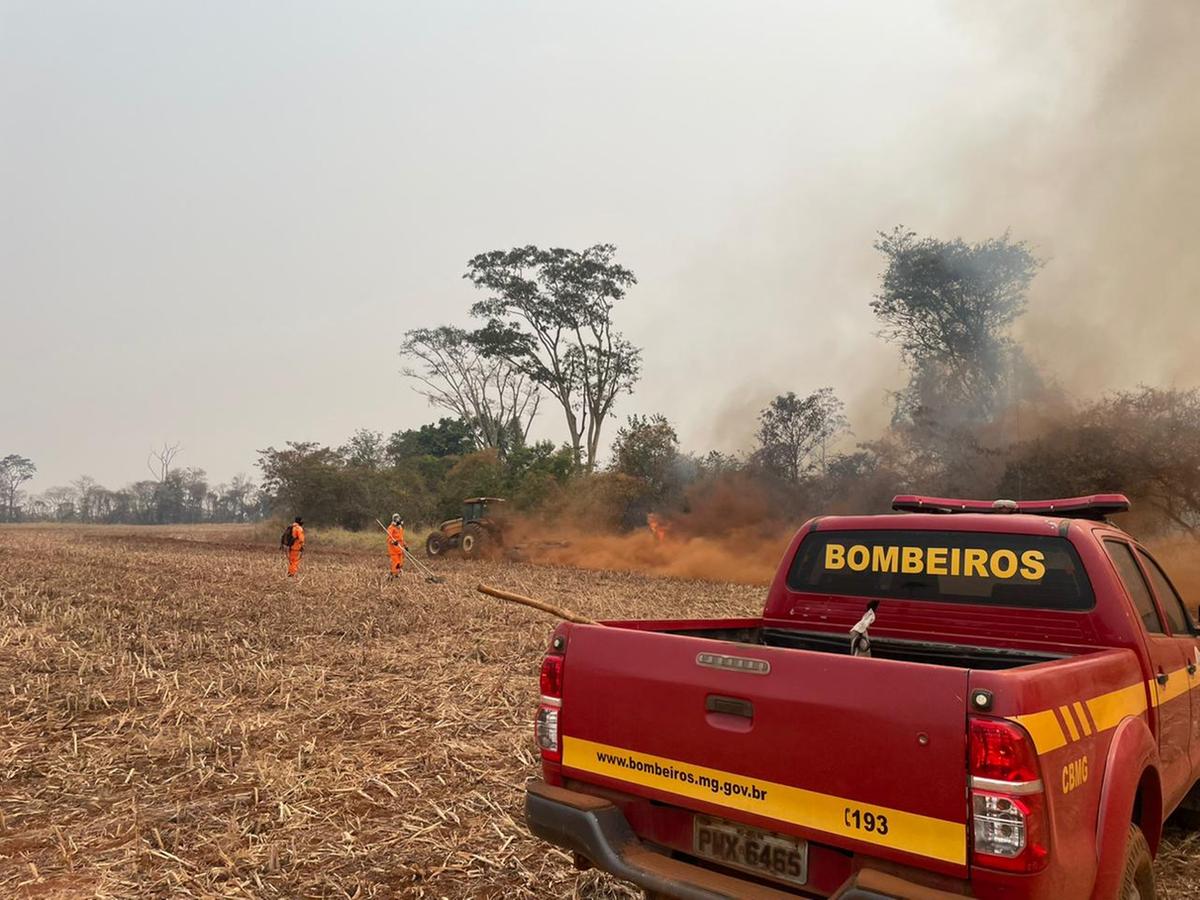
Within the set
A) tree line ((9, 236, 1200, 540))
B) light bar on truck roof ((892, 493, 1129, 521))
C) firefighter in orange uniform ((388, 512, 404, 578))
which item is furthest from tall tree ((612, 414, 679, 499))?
light bar on truck roof ((892, 493, 1129, 521))

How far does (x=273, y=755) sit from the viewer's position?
628 centimetres

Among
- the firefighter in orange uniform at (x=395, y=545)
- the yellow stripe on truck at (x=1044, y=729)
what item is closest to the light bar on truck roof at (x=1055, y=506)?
the yellow stripe on truck at (x=1044, y=729)

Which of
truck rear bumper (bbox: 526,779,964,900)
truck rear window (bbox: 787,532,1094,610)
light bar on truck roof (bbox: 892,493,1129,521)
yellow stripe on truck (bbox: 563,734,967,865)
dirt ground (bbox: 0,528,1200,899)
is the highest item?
light bar on truck roof (bbox: 892,493,1129,521)

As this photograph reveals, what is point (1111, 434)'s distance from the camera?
21.0m

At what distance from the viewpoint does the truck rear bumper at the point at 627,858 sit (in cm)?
277

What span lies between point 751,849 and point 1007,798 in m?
0.98

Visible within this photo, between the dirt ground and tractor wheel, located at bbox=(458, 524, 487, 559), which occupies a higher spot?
tractor wheel, located at bbox=(458, 524, 487, 559)

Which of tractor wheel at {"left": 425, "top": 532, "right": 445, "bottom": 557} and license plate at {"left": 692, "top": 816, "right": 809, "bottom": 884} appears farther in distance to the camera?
tractor wheel at {"left": 425, "top": 532, "right": 445, "bottom": 557}

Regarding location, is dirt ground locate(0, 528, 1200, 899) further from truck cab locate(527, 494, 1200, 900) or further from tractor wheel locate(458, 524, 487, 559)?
tractor wheel locate(458, 524, 487, 559)

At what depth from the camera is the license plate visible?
3.09 metres

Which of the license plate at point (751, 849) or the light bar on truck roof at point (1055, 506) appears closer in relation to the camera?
the license plate at point (751, 849)

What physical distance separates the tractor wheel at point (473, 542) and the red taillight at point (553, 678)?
26052 mm

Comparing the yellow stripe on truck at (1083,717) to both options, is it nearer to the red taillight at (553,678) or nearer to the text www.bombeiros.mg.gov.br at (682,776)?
the text www.bombeiros.mg.gov.br at (682,776)

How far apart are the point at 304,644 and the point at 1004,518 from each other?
8.64m
